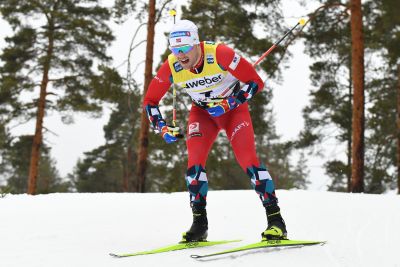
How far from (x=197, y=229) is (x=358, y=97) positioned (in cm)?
870

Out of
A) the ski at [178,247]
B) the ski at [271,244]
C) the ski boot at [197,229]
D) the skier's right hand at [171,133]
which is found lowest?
the ski at [178,247]

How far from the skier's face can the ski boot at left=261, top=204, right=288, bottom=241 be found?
1.72 meters

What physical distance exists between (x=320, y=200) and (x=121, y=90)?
8.45m

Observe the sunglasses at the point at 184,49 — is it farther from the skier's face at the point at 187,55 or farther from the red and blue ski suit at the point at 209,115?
the red and blue ski suit at the point at 209,115

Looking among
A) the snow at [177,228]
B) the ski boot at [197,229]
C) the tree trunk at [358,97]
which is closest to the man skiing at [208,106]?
the ski boot at [197,229]

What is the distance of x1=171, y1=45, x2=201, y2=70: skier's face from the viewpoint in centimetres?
485

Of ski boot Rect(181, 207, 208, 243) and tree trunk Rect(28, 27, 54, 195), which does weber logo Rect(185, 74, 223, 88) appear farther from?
tree trunk Rect(28, 27, 54, 195)

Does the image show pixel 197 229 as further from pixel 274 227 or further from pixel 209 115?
pixel 209 115

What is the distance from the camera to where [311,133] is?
80.5ft

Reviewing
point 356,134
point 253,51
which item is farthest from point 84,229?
point 253,51

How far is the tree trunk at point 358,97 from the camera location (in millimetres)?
12461

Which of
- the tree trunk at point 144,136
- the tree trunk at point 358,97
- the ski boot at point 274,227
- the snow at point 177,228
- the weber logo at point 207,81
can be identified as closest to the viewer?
the snow at point 177,228

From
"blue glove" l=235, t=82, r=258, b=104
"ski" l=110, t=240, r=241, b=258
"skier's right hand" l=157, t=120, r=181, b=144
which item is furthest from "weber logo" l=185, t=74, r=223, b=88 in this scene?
"ski" l=110, t=240, r=241, b=258

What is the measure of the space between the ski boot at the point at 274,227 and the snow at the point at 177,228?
0.78 feet
